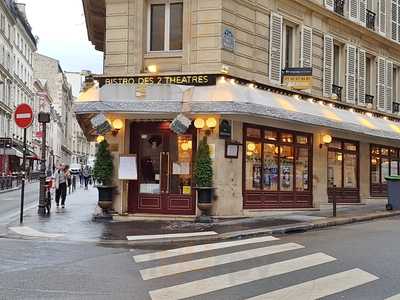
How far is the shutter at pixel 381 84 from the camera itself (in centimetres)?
2559

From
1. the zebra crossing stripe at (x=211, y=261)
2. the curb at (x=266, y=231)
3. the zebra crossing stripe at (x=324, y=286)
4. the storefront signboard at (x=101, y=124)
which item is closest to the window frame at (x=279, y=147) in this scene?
the curb at (x=266, y=231)

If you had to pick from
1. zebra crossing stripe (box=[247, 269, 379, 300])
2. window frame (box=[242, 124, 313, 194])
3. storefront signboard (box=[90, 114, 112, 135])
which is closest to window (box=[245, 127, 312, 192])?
window frame (box=[242, 124, 313, 194])

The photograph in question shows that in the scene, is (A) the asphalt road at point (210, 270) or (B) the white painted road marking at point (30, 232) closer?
(A) the asphalt road at point (210, 270)

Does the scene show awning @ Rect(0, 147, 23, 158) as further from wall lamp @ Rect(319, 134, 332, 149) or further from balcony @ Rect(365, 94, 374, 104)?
wall lamp @ Rect(319, 134, 332, 149)

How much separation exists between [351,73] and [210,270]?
52.7ft

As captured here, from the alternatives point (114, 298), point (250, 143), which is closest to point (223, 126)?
point (250, 143)

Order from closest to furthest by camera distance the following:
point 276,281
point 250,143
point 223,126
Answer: point 276,281 < point 223,126 < point 250,143

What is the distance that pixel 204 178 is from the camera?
53.9ft

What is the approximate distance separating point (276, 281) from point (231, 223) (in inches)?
299

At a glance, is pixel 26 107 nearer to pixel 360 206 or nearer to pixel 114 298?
pixel 114 298

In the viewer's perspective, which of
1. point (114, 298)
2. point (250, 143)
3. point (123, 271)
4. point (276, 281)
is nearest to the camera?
point (114, 298)

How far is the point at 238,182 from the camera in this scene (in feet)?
58.1

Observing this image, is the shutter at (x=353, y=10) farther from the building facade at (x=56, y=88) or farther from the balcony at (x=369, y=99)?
the building facade at (x=56, y=88)

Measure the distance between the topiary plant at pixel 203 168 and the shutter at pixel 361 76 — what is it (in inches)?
390
